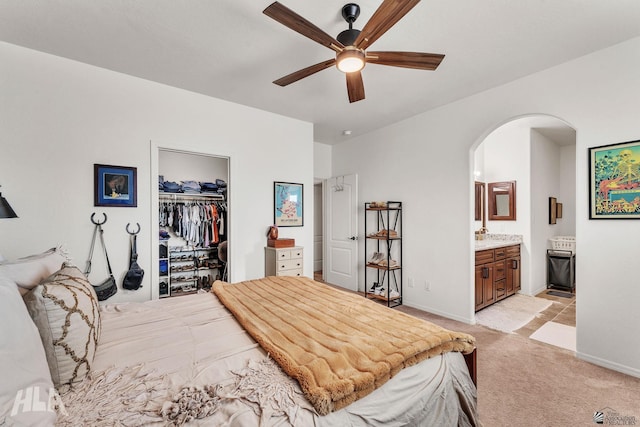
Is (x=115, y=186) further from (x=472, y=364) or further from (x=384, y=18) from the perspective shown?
(x=472, y=364)

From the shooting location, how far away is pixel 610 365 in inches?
91.4

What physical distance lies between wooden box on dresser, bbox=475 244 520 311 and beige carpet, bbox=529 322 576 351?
2.23 feet

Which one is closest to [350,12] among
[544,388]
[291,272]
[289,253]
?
[289,253]

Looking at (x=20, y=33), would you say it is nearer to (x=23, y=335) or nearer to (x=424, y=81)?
(x=23, y=335)

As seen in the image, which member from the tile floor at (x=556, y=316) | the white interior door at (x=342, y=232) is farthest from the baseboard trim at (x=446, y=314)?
the white interior door at (x=342, y=232)

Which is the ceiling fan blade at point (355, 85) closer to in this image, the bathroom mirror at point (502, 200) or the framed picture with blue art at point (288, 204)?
the framed picture with blue art at point (288, 204)

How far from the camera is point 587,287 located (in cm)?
247

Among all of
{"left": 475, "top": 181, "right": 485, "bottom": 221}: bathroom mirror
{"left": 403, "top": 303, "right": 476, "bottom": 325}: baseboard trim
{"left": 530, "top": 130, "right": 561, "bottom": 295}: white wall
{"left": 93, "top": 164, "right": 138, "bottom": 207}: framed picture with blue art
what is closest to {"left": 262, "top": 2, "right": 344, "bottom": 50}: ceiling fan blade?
{"left": 93, "top": 164, "right": 138, "bottom": 207}: framed picture with blue art

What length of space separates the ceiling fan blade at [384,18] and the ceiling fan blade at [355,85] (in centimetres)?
32

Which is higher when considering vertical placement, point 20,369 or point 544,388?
point 20,369

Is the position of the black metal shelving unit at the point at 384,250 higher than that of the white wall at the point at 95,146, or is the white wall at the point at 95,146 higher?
the white wall at the point at 95,146

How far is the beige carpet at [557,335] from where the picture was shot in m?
2.74

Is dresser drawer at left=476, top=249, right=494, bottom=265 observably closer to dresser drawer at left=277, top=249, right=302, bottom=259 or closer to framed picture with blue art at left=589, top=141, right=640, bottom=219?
framed picture with blue art at left=589, top=141, right=640, bottom=219

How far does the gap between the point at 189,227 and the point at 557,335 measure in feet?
16.1
